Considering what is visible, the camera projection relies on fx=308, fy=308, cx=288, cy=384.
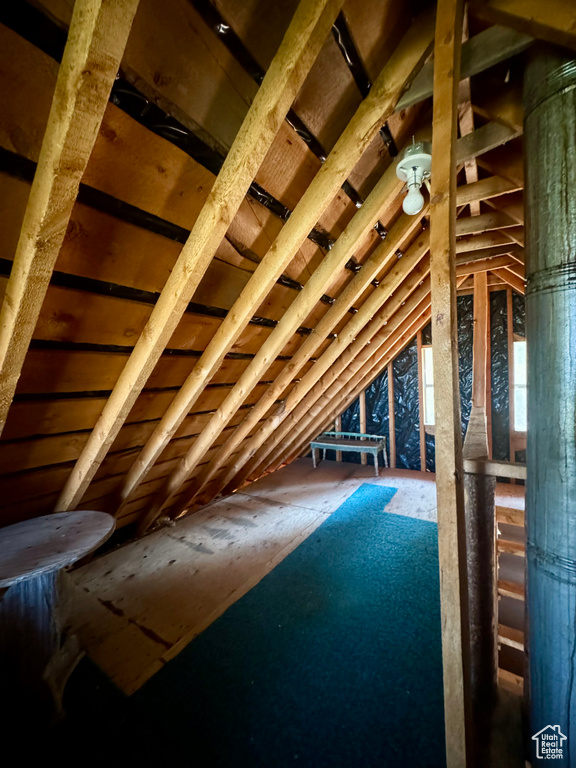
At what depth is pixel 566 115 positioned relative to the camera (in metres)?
0.94

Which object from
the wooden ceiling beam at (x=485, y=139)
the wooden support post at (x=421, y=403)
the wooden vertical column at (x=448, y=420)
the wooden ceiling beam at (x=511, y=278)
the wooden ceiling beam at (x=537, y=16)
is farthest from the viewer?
the wooden support post at (x=421, y=403)

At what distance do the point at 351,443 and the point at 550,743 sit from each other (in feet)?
12.9

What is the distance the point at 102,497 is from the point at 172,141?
2.78m

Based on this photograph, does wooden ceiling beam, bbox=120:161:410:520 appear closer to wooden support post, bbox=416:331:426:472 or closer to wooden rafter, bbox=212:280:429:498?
wooden rafter, bbox=212:280:429:498

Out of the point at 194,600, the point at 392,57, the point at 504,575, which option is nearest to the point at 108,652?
the point at 194,600

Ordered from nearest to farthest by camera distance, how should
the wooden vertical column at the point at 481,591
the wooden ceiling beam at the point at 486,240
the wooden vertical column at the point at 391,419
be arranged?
Answer: the wooden vertical column at the point at 481,591, the wooden ceiling beam at the point at 486,240, the wooden vertical column at the point at 391,419

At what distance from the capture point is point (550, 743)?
983 mm

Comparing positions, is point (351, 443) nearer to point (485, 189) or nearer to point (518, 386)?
point (518, 386)

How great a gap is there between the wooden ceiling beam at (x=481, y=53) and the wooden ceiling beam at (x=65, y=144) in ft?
3.56

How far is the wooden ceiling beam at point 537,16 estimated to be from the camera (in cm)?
87

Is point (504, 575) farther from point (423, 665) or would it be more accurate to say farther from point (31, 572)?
point (31, 572)

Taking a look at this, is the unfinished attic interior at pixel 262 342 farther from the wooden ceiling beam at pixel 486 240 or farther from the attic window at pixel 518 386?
the attic window at pixel 518 386

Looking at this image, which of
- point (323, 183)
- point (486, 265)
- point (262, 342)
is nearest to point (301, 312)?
point (262, 342)

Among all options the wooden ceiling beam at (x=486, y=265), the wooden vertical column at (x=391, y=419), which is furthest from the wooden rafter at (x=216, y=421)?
the wooden vertical column at (x=391, y=419)
